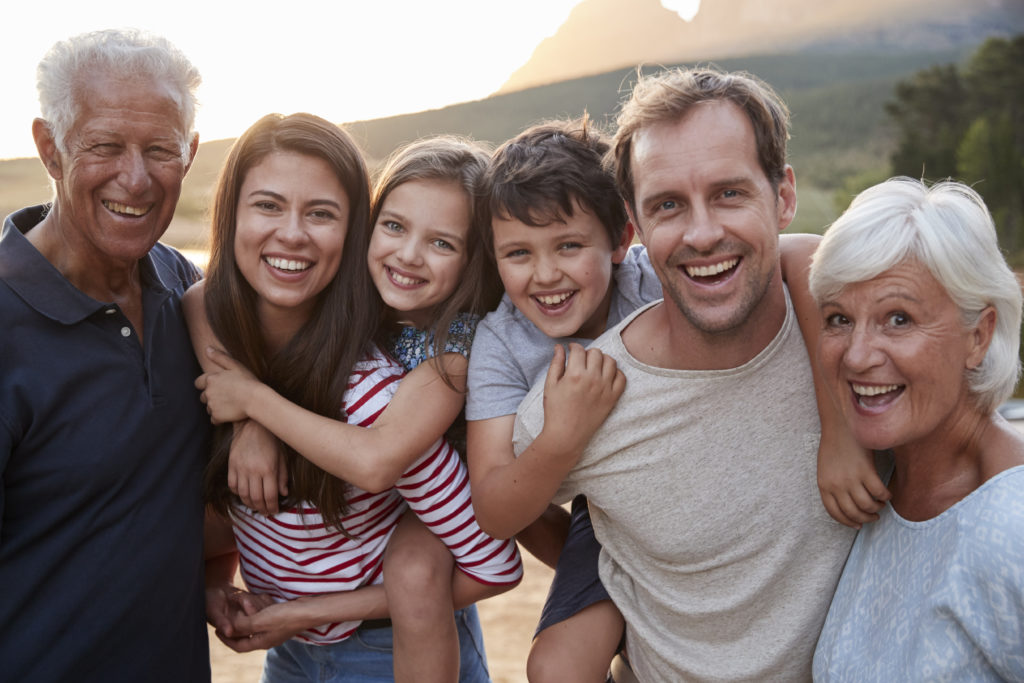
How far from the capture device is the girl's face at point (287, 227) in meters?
2.42

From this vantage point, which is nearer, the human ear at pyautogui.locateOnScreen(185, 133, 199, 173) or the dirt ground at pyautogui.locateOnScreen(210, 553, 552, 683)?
the human ear at pyautogui.locateOnScreen(185, 133, 199, 173)

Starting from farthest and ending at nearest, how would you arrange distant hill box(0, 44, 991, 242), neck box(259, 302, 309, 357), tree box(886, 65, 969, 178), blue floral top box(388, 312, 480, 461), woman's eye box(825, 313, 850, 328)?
1. distant hill box(0, 44, 991, 242)
2. tree box(886, 65, 969, 178)
3. neck box(259, 302, 309, 357)
4. blue floral top box(388, 312, 480, 461)
5. woman's eye box(825, 313, 850, 328)

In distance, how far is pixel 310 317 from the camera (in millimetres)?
2598

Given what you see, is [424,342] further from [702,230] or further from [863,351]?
[863,351]

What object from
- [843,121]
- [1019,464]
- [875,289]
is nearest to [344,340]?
[875,289]

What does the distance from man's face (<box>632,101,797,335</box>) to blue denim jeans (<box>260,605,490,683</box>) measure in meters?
1.31

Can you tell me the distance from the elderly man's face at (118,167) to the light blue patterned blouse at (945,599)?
1.96 meters

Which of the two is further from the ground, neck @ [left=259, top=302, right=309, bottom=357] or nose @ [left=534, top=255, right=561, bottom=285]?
nose @ [left=534, top=255, right=561, bottom=285]

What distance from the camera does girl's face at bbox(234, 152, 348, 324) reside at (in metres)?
2.42

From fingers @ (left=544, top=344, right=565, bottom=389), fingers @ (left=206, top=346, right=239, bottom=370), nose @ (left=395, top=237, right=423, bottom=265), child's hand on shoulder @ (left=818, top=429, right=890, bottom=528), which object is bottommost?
child's hand on shoulder @ (left=818, top=429, right=890, bottom=528)

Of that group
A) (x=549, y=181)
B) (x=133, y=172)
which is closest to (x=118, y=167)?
(x=133, y=172)

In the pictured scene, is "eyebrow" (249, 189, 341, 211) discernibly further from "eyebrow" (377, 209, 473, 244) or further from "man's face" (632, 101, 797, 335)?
"man's face" (632, 101, 797, 335)

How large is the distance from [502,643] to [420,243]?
4.15 m

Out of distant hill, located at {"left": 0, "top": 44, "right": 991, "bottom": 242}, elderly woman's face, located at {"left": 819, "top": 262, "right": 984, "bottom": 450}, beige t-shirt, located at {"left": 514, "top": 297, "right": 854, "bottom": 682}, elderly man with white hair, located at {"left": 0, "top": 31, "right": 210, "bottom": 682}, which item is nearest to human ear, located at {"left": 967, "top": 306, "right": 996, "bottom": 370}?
elderly woman's face, located at {"left": 819, "top": 262, "right": 984, "bottom": 450}
